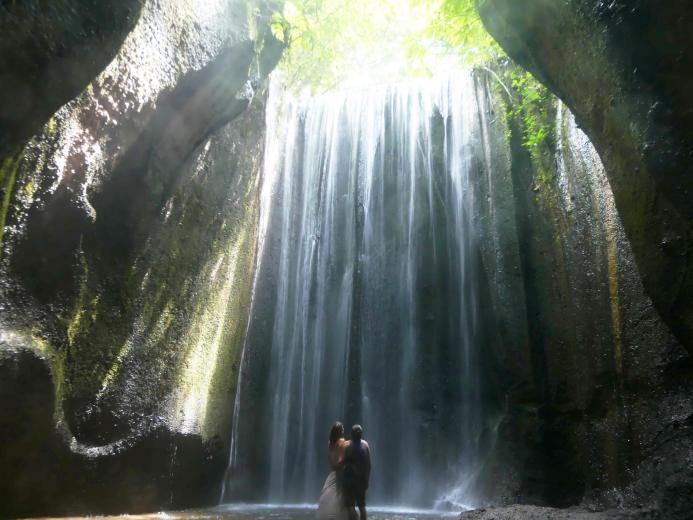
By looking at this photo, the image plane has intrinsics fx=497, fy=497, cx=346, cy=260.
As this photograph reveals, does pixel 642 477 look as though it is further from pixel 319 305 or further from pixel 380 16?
pixel 380 16

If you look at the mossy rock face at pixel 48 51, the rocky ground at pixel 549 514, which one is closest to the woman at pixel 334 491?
the rocky ground at pixel 549 514

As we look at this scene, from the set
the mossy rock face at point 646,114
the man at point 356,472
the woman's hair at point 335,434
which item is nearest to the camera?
the mossy rock face at point 646,114

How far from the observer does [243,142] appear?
938 cm

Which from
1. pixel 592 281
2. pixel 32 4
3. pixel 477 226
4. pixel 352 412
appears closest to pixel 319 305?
pixel 352 412

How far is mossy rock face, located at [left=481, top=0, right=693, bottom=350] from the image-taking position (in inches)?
139

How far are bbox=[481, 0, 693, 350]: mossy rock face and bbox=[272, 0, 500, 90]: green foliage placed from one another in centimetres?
508

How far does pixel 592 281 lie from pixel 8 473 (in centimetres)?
672

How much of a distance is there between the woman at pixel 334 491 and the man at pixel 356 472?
0.21 ft

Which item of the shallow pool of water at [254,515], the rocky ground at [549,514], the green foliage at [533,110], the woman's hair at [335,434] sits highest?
the green foliage at [533,110]

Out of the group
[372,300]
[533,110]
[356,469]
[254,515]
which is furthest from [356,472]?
[533,110]

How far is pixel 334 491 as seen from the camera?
4.65 meters

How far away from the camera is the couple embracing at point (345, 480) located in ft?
14.9

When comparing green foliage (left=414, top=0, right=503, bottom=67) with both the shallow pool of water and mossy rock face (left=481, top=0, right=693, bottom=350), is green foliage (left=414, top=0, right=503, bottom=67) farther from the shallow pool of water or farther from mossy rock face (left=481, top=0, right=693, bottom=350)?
the shallow pool of water

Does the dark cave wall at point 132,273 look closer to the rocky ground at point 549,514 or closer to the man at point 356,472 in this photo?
the man at point 356,472
